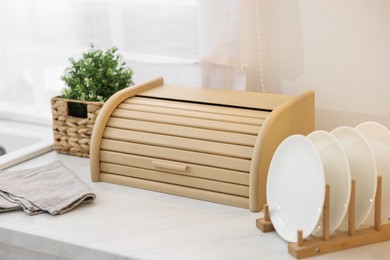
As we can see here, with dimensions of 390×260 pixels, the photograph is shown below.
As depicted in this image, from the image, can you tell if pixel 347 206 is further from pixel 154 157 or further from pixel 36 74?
pixel 36 74

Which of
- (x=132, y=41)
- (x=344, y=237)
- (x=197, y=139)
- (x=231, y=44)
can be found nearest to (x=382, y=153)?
(x=344, y=237)

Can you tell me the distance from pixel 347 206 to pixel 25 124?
1383 mm

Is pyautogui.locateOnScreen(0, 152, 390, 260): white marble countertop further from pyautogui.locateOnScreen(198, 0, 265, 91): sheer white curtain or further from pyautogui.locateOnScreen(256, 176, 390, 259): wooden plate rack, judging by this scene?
pyautogui.locateOnScreen(198, 0, 265, 91): sheer white curtain

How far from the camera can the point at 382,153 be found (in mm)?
1439

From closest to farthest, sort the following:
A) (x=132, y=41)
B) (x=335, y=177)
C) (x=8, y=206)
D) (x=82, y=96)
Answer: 1. (x=335, y=177)
2. (x=8, y=206)
3. (x=82, y=96)
4. (x=132, y=41)

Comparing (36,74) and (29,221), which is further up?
(36,74)

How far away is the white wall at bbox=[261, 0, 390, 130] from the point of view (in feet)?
5.87

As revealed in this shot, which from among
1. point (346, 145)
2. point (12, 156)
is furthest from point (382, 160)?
point (12, 156)

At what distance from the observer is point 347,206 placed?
1357 mm

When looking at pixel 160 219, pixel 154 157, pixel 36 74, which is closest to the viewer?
pixel 160 219

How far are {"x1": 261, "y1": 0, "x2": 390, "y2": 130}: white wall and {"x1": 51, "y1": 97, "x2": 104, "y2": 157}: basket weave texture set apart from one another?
0.51m

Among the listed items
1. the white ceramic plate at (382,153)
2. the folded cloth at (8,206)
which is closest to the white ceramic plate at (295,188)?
the white ceramic plate at (382,153)

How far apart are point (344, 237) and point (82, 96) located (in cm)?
90

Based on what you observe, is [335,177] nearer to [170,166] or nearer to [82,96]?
[170,166]
